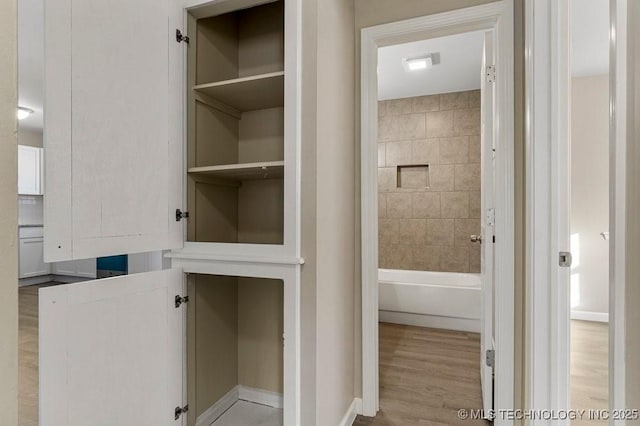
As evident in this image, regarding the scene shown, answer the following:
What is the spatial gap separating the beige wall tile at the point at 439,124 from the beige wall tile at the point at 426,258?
146 cm

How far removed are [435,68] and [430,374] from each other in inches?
115

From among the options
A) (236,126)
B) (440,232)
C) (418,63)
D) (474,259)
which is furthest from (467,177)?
(236,126)

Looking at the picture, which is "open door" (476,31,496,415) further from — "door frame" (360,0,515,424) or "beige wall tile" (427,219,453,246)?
"beige wall tile" (427,219,453,246)

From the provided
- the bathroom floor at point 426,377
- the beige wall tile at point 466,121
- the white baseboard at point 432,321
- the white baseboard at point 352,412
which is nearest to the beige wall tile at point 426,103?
the beige wall tile at point 466,121

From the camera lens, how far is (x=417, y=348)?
290 centimetres

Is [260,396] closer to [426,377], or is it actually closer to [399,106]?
[426,377]

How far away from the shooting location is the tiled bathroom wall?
4.11 metres

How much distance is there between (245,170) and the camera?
167cm

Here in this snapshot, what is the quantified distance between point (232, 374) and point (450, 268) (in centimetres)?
306

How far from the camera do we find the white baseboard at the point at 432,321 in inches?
130

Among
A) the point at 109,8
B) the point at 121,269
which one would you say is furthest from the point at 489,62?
the point at 121,269

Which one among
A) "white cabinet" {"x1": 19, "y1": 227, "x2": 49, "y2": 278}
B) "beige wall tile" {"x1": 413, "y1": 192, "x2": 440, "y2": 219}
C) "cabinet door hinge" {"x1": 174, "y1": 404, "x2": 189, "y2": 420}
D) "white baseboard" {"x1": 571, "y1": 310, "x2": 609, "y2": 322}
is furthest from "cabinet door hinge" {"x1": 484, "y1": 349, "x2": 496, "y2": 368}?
"white baseboard" {"x1": 571, "y1": 310, "x2": 609, "y2": 322}

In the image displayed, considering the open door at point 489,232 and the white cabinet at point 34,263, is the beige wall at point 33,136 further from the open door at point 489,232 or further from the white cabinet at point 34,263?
the open door at point 489,232

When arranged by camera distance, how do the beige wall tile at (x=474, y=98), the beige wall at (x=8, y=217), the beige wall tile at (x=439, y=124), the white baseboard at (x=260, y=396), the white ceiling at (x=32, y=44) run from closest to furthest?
the beige wall at (x=8, y=217) < the white ceiling at (x=32, y=44) < the white baseboard at (x=260, y=396) < the beige wall tile at (x=474, y=98) < the beige wall tile at (x=439, y=124)
